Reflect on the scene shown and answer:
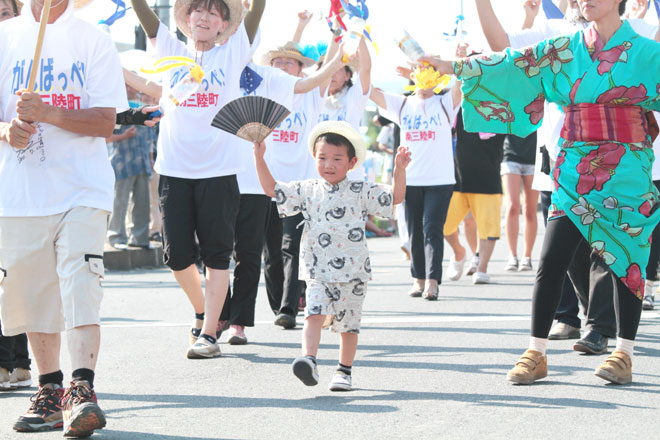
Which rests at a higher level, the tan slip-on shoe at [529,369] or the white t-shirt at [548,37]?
the white t-shirt at [548,37]

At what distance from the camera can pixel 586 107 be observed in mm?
5699

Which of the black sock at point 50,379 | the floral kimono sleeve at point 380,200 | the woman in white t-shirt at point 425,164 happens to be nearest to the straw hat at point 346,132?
→ the floral kimono sleeve at point 380,200

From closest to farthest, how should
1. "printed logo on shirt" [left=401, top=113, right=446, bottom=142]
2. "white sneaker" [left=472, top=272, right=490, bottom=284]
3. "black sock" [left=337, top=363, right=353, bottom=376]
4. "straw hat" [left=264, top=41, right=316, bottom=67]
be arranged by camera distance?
"black sock" [left=337, top=363, right=353, bottom=376], "straw hat" [left=264, top=41, right=316, bottom=67], "printed logo on shirt" [left=401, top=113, right=446, bottom=142], "white sneaker" [left=472, top=272, right=490, bottom=284]

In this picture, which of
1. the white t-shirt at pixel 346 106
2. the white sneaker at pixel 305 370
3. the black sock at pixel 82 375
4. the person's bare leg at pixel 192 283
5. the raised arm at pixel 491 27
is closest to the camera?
the black sock at pixel 82 375

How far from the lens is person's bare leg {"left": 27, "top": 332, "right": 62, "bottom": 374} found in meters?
4.98

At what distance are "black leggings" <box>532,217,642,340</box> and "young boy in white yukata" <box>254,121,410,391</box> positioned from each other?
0.88 metres

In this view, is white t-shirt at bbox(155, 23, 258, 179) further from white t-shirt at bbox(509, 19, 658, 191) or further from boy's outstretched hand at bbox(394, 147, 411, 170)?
white t-shirt at bbox(509, 19, 658, 191)

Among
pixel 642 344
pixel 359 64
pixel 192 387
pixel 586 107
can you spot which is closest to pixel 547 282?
pixel 586 107

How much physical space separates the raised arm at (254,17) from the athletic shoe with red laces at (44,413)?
309 cm

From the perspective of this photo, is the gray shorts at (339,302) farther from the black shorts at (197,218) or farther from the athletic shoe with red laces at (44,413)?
the athletic shoe with red laces at (44,413)

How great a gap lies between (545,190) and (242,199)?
2.16 m

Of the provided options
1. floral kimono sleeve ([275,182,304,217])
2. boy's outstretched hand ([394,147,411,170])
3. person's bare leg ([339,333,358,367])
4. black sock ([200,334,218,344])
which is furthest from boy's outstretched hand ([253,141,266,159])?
black sock ([200,334,218,344])

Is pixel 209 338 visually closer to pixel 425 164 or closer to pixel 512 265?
pixel 425 164

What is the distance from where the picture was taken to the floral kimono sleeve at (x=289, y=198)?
236 inches
